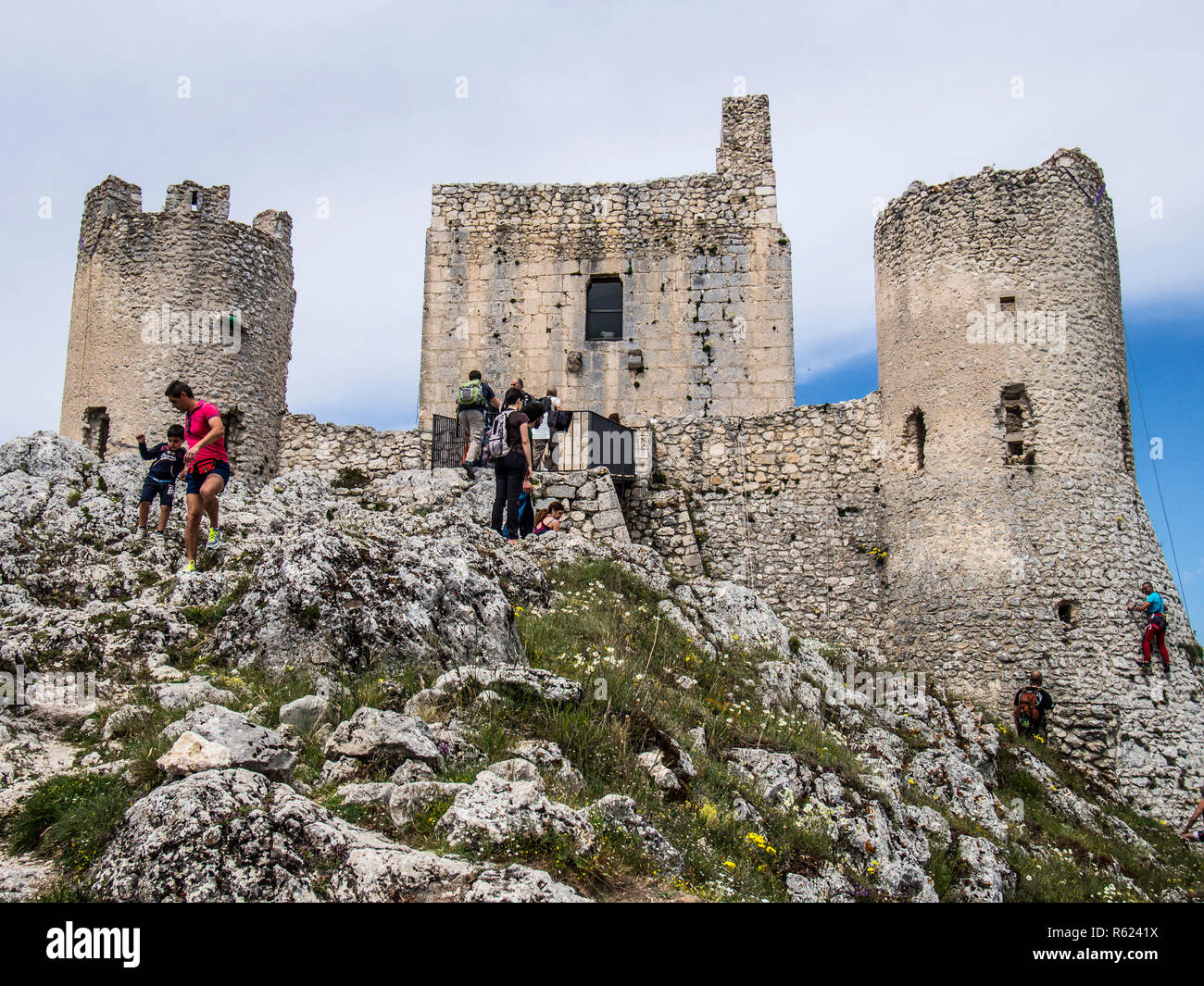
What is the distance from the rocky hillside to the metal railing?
2694 mm

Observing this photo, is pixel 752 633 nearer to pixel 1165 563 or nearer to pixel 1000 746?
pixel 1000 746

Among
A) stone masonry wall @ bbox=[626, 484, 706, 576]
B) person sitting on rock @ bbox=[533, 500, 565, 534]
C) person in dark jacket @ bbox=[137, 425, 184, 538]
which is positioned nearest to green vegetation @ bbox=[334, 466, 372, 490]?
person sitting on rock @ bbox=[533, 500, 565, 534]

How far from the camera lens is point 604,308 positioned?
66.7 feet

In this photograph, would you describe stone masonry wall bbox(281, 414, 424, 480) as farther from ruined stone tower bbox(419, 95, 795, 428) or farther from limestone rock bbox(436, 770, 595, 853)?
limestone rock bbox(436, 770, 595, 853)

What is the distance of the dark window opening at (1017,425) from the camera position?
52.2ft

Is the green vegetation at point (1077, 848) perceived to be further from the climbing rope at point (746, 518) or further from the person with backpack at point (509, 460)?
the person with backpack at point (509, 460)

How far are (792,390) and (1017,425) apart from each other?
4.49 m

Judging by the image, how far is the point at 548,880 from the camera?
5.25 metres

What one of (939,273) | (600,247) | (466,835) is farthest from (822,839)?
(600,247)

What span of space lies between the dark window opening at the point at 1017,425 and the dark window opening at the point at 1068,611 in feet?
7.16

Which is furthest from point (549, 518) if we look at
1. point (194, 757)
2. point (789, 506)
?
point (194, 757)

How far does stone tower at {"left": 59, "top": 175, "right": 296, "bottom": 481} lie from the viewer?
1739cm

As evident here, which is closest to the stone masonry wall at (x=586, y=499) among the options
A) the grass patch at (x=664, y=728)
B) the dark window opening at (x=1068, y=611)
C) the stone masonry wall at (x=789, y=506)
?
the stone masonry wall at (x=789, y=506)
